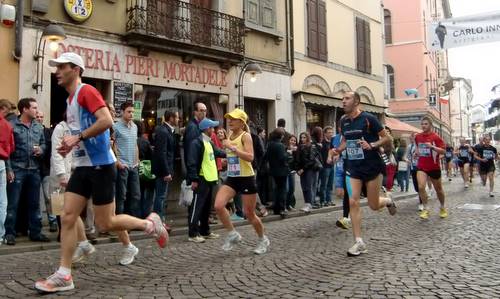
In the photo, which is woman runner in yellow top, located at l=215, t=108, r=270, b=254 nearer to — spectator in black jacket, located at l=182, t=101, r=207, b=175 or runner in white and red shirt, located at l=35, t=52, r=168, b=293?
spectator in black jacket, located at l=182, t=101, r=207, b=175

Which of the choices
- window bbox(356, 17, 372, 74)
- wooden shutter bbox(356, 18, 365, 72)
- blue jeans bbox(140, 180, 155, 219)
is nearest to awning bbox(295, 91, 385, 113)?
wooden shutter bbox(356, 18, 365, 72)

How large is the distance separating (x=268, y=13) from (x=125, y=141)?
30.5 ft

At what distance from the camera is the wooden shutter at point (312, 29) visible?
57.9 ft

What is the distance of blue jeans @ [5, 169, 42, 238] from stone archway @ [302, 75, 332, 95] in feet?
36.7

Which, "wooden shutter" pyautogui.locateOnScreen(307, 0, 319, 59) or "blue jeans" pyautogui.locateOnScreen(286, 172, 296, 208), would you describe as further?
"wooden shutter" pyautogui.locateOnScreen(307, 0, 319, 59)

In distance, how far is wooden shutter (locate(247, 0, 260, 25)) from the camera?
15.1 meters

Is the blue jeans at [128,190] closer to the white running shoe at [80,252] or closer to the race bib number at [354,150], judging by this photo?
the white running shoe at [80,252]

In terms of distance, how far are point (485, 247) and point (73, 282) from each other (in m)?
5.10

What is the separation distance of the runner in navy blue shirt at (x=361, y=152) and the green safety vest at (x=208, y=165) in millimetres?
2080

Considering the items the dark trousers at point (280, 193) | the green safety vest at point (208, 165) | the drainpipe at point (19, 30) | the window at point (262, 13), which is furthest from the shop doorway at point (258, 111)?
the green safety vest at point (208, 165)

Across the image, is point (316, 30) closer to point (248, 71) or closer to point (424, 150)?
point (248, 71)

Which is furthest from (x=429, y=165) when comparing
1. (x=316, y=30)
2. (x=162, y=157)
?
(x=316, y=30)

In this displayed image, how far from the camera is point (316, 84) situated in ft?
59.0

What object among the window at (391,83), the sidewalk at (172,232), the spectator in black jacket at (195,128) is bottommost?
the sidewalk at (172,232)
